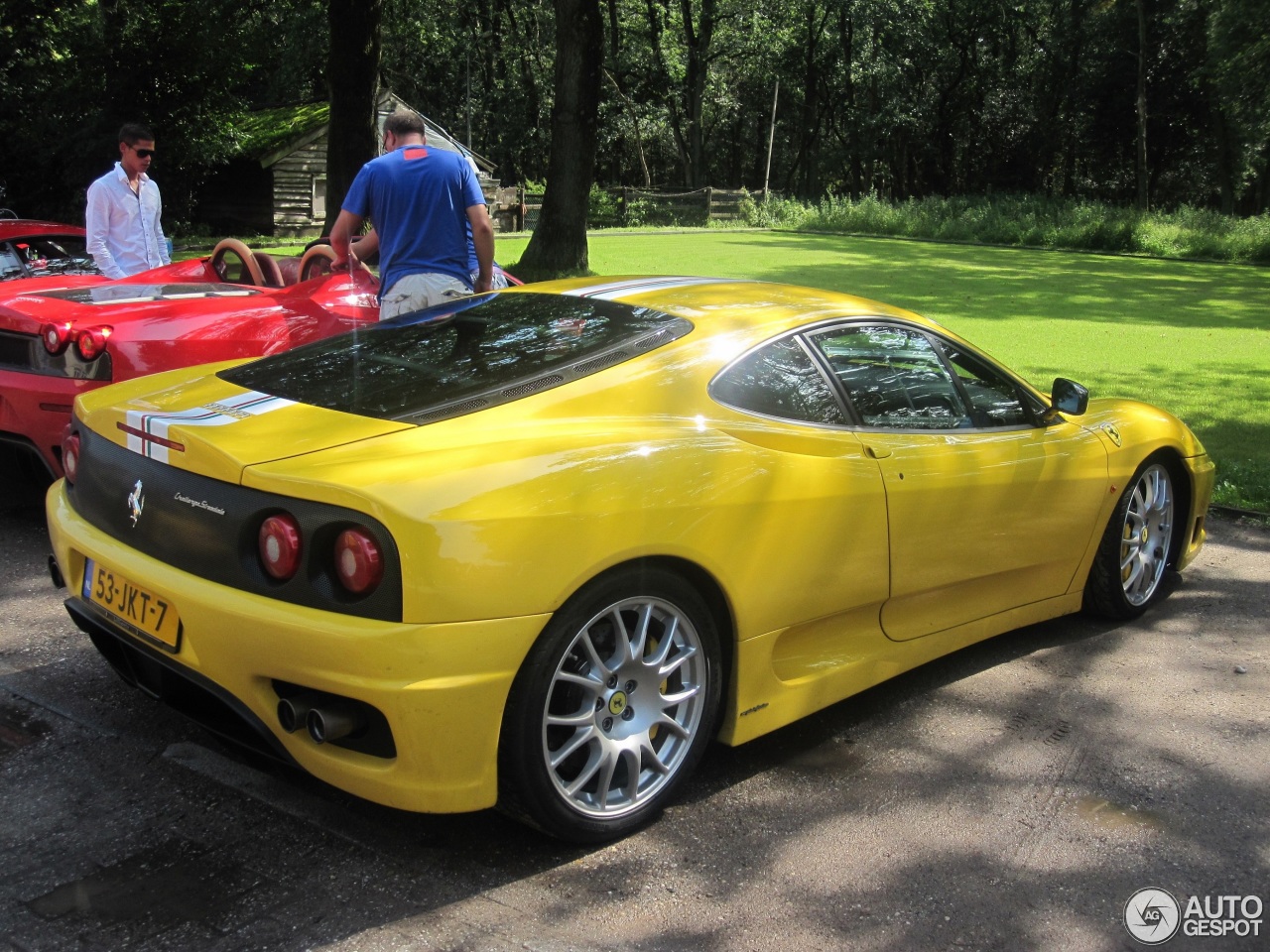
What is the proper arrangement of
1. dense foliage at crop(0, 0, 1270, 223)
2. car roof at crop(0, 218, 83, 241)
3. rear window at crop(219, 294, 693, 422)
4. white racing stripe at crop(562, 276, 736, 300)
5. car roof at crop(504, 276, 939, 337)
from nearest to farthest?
1. rear window at crop(219, 294, 693, 422)
2. car roof at crop(504, 276, 939, 337)
3. white racing stripe at crop(562, 276, 736, 300)
4. car roof at crop(0, 218, 83, 241)
5. dense foliage at crop(0, 0, 1270, 223)

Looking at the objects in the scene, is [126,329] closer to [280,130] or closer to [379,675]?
[379,675]

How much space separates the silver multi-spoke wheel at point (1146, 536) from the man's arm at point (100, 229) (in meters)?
6.52

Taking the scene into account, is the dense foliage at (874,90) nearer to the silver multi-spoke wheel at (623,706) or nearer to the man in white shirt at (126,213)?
the man in white shirt at (126,213)

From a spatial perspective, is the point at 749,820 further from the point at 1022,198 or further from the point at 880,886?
the point at 1022,198

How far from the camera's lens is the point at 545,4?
5653 cm

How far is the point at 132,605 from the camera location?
9.81ft

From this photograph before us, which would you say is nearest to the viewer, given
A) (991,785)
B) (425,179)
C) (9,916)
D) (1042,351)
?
(9,916)

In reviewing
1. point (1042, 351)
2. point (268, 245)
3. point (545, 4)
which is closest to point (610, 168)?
point (545, 4)

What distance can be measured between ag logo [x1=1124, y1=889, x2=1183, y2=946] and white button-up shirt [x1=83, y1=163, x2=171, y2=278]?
733cm

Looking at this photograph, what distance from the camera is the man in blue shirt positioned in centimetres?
589

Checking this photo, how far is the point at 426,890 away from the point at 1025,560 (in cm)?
246

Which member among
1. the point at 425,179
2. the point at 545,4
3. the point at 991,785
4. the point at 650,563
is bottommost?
the point at 991,785

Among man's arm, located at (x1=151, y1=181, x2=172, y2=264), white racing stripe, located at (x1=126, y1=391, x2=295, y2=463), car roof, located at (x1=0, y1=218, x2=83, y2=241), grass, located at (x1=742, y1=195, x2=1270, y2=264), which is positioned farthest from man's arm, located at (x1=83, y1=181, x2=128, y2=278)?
grass, located at (x1=742, y1=195, x2=1270, y2=264)

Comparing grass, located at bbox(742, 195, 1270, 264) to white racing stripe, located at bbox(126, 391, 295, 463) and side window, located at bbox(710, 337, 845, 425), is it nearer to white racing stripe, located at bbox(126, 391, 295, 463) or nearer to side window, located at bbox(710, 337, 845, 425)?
side window, located at bbox(710, 337, 845, 425)
